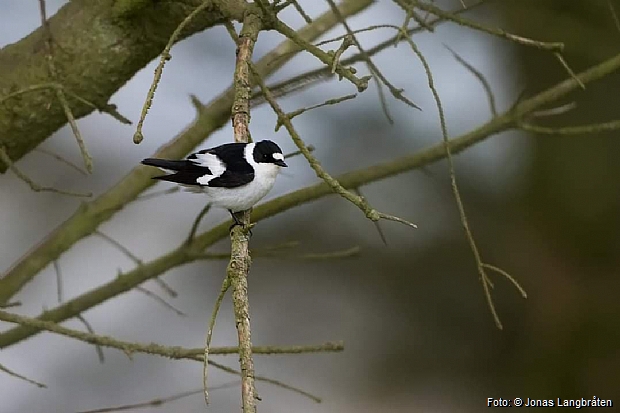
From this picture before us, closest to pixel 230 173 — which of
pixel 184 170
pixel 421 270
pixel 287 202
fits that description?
pixel 184 170

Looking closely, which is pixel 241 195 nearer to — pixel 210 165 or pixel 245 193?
pixel 245 193

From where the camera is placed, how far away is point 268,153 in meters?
1.73

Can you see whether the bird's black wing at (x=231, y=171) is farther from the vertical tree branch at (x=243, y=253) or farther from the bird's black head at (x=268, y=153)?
the vertical tree branch at (x=243, y=253)

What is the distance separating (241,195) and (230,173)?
0.06 meters

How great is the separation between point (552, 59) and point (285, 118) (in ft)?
10.3

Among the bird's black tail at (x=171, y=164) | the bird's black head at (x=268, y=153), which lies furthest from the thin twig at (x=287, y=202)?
the bird's black tail at (x=171, y=164)

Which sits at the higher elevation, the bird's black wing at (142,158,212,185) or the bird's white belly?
the bird's black wing at (142,158,212,185)

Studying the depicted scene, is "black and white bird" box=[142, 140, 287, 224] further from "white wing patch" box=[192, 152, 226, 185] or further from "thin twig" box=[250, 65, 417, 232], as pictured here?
"thin twig" box=[250, 65, 417, 232]

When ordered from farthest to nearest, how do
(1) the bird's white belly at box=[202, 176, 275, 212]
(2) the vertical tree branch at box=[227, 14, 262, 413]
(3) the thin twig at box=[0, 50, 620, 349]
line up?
(3) the thin twig at box=[0, 50, 620, 349], (1) the bird's white belly at box=[202, 176, 275, 212], (2) the vertical tree branch at box=[227, 14, 262, 413]

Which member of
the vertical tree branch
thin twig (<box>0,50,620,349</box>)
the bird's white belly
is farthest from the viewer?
thin twig (<box>0,50,620,349</box>)

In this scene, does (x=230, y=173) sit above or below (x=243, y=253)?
above

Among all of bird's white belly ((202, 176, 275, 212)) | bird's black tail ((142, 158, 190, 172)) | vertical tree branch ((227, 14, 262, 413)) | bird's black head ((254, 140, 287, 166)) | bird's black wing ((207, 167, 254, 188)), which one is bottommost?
vertical tree branch ((227, 14, 262, 413))

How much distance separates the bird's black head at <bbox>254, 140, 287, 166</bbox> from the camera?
1699 mm

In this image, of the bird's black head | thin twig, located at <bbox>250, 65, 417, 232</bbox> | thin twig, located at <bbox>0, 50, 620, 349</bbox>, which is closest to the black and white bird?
the bird's black head
